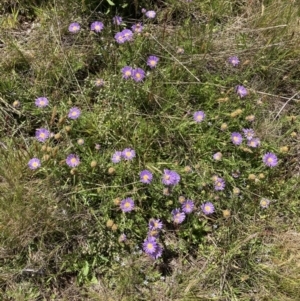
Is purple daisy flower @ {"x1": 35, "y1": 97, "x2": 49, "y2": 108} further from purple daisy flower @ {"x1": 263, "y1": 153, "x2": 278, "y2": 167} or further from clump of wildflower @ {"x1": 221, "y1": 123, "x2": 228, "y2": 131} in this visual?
purple daisy flower @ {"x1": 263, "y1": 153, "x2": 278, "y2": 167}

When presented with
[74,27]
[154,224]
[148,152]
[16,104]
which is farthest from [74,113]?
[154,224]

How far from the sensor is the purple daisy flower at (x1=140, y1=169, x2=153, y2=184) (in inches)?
80.7

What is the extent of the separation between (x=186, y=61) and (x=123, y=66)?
12.6 inches

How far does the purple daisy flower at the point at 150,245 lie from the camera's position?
2035 mm

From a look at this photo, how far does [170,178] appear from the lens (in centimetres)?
205

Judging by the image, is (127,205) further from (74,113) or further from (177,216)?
(74,113)

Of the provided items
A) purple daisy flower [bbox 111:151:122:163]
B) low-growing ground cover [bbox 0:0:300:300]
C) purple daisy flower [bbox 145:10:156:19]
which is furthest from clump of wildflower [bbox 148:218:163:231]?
purple daisy flower [bbox 145:10:156:19]

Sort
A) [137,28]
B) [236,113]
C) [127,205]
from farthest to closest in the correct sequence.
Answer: [137,28], [236,113], [127,205]

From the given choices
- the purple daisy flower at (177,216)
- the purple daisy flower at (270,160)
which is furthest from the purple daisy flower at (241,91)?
the purple daisy flower at (177,216)

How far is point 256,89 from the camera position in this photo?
2379mm

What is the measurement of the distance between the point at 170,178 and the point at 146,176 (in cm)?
11

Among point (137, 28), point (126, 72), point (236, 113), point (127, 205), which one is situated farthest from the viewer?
point (137, 28)

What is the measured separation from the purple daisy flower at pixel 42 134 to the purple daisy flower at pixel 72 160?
154 mm

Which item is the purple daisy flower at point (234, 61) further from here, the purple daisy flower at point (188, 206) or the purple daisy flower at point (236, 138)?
the purple daisy flower at point (188, 206)
